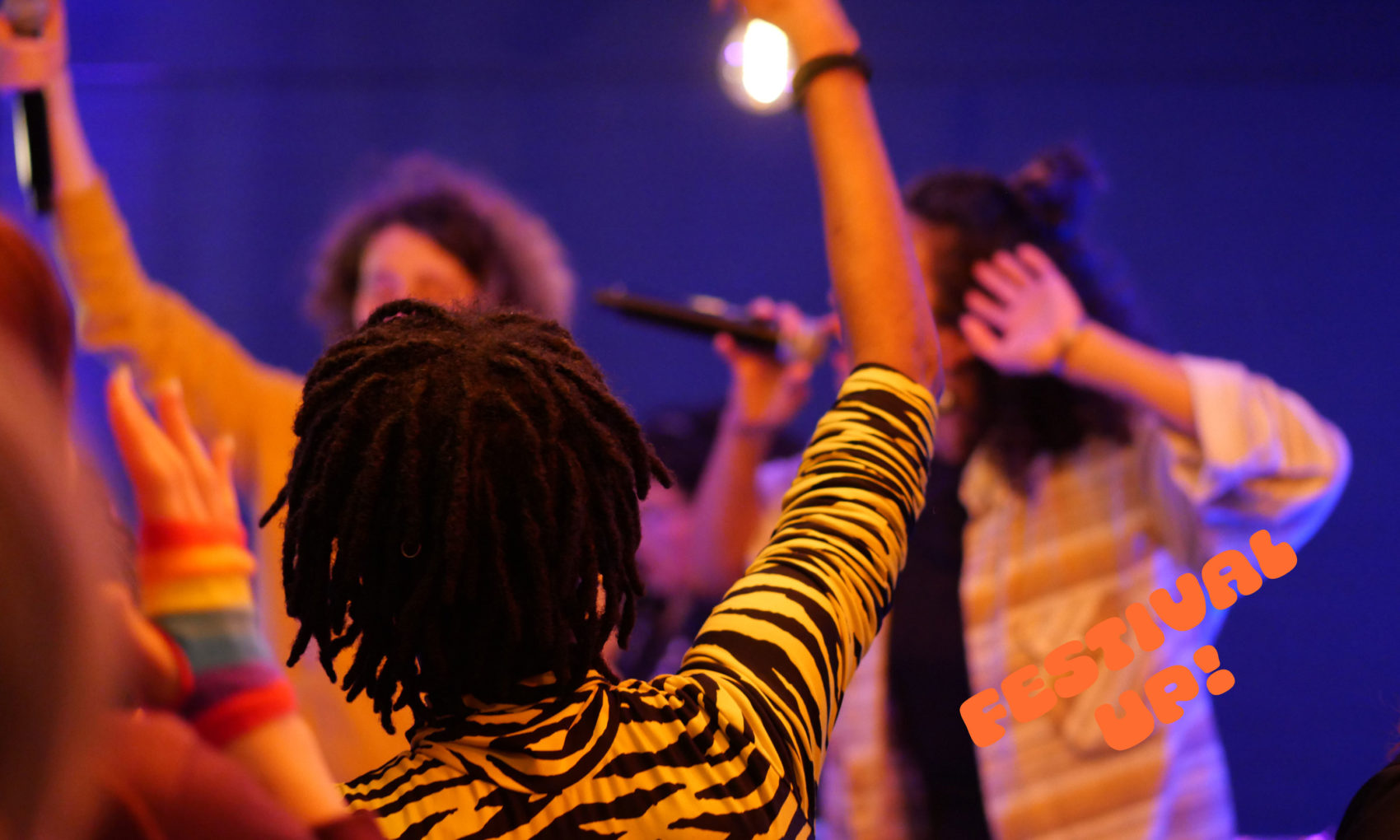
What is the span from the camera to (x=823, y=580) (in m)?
0.61

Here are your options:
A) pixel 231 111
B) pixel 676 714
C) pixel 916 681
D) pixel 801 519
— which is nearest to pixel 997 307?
pixel 916 681

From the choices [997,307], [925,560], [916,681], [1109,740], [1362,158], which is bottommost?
[1109,740]

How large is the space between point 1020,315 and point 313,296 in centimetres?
117

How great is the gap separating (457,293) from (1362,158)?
1663 millimetres

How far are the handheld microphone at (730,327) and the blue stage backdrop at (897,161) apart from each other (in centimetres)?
54

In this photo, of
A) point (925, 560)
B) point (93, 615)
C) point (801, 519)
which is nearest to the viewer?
point (93, 615)

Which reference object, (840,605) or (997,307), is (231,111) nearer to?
(997,307)

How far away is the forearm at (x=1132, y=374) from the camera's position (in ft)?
4.45

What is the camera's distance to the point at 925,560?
151 cm

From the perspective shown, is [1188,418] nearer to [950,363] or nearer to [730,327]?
[950,363]

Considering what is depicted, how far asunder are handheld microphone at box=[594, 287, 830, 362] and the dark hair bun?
1.21 ft

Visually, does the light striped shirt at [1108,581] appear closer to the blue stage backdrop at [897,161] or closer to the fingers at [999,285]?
the fingers at [999,285]
